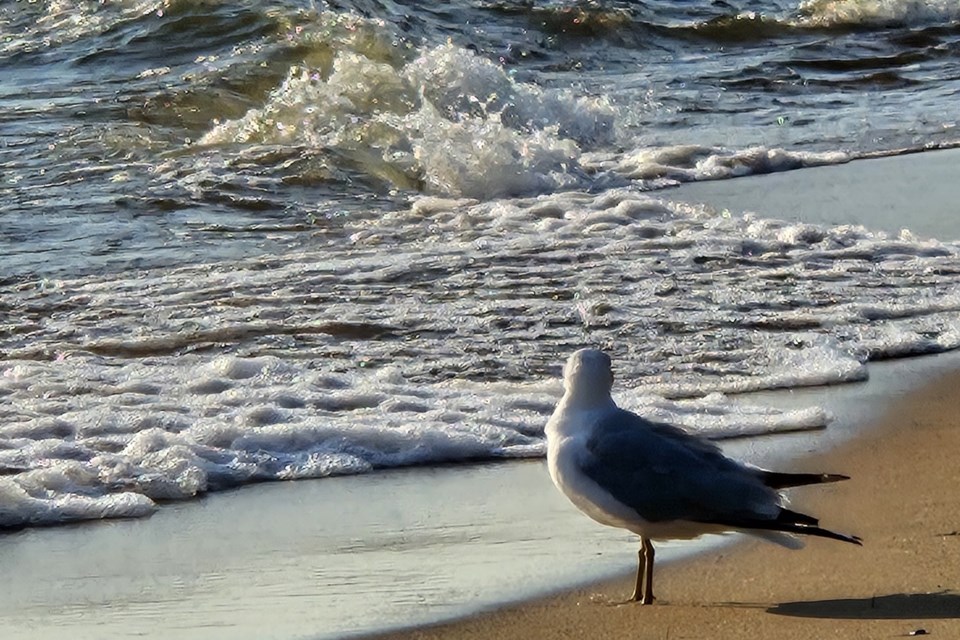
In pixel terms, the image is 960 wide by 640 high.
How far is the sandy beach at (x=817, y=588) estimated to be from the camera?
3.38 meters

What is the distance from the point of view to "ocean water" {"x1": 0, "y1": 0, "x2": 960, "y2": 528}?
16.6 ft

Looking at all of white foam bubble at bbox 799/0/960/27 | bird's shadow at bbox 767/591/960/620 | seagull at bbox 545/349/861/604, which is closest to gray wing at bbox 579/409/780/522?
seagull at bbox 545/349/861/604

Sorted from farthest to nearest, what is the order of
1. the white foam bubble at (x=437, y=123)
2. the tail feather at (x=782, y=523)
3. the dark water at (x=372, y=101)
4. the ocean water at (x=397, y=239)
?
the white foam bubble at (x=437, y=123)
the dark water at (x=372, y=101)
the ocean water at (x=397, y=239)
the tail feather at (x=782, y=523)

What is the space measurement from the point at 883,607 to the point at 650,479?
0.55 m

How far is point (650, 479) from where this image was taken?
138 inches

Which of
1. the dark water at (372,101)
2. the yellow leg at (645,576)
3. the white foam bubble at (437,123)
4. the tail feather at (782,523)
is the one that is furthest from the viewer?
the white foam bubble at (437,123)

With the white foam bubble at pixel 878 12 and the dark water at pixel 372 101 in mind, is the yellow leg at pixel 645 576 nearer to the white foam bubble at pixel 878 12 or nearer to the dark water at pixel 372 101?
the dark water at pixel 372 101

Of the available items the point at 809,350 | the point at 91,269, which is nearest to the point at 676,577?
the point at 809,350

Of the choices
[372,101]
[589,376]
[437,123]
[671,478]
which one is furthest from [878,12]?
[671,478]

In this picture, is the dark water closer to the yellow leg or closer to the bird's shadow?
the yellow leg

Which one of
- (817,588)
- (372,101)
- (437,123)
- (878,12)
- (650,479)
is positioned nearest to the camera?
(650,479)

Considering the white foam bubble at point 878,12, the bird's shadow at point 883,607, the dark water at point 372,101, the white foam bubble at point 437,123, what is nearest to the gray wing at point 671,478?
the bird's shadow at point 883,607

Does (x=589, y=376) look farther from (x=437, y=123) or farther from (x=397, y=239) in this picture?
(x=437, y=123)

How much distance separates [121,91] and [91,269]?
477 cm
